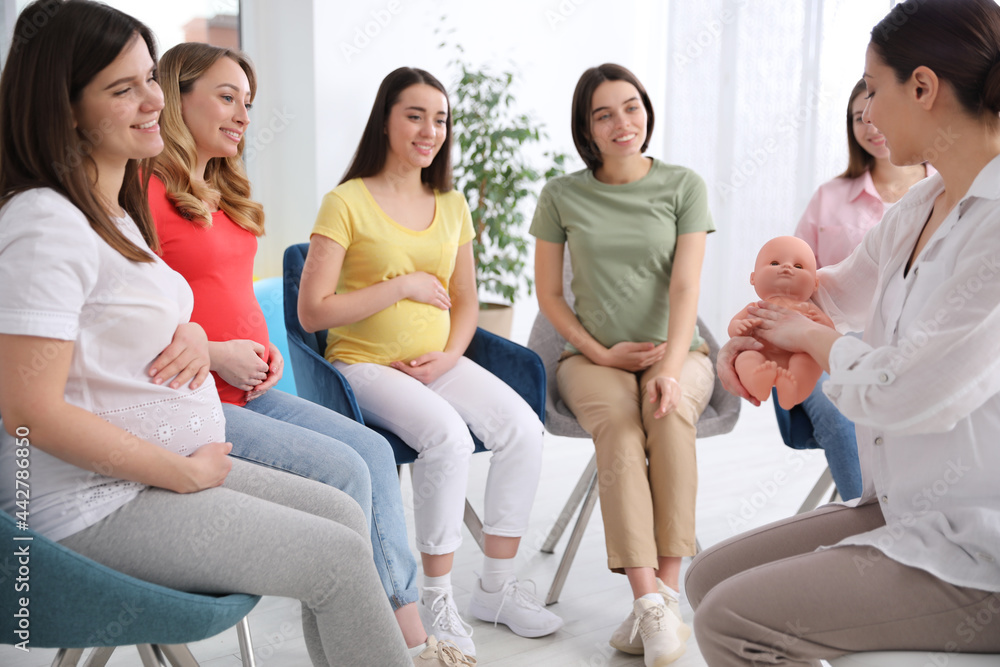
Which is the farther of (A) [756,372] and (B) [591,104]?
(B) [591,104]

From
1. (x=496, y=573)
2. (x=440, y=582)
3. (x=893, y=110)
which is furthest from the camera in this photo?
(x=496, y=573)

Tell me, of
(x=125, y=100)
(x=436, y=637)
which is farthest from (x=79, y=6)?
(x=436, y=637)

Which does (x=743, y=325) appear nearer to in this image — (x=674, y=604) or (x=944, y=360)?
(x=944, y=360)

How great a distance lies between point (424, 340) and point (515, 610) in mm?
714

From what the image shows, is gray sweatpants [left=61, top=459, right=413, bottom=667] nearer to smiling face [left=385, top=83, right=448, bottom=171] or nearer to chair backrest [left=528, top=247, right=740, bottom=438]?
chair backrest [left=528, top=247, right=740, bottom=438]

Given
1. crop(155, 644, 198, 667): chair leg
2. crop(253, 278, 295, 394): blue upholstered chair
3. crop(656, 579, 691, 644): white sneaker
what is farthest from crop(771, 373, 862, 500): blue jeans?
crop(253, 278, 295, 394): blue upholstered chair

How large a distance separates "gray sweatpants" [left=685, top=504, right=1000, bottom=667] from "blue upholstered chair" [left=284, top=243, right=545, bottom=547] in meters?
1.03

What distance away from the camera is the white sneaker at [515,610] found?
200 centimetres

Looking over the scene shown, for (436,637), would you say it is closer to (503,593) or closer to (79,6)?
(503,593)

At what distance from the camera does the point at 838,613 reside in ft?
3.42

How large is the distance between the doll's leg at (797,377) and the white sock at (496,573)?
101 centimetres

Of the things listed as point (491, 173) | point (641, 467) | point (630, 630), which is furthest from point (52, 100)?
point (491, 173)

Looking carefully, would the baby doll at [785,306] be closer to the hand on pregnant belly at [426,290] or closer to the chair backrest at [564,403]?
the chair backrest at [564,403]

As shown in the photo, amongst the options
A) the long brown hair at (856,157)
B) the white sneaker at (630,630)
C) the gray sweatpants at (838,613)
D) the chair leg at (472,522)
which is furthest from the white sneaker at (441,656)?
the long brown hair at (856,157)
